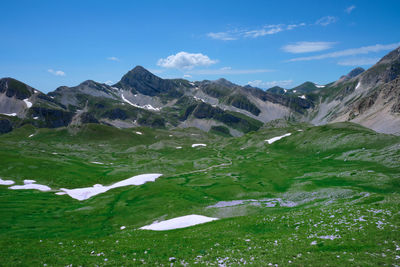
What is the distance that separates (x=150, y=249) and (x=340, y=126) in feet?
542

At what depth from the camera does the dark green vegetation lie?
21.8 metres

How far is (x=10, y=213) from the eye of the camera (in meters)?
58.3

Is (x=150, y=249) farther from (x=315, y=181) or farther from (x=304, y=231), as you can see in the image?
(x=315, y=181)

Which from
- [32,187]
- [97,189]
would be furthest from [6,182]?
[97,189]

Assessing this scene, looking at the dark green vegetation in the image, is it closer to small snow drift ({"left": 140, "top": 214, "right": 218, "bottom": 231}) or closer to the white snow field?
small snow drift ({"left": 140, "top": 214, "right": 218, "bottom": 231})

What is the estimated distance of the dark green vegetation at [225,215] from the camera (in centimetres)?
2180

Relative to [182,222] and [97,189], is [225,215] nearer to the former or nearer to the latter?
[182,222]

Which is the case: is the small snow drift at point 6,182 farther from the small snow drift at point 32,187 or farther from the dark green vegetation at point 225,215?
the small snow drift at point 32,187

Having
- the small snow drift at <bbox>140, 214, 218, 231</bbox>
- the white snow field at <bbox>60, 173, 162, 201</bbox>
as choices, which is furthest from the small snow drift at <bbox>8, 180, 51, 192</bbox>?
the small snow drift at <bbox>140, 214, 218, 231</bbox>

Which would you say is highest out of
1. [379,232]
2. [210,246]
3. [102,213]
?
[379,232]

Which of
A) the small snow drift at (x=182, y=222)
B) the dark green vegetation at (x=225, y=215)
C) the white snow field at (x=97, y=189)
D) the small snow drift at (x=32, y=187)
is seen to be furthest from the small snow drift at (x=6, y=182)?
the small snow drift at (x=182, y=222)

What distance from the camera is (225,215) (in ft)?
160

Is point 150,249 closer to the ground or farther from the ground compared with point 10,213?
farther from the ground

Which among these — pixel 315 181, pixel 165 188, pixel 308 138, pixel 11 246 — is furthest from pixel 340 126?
pixel 11 246
